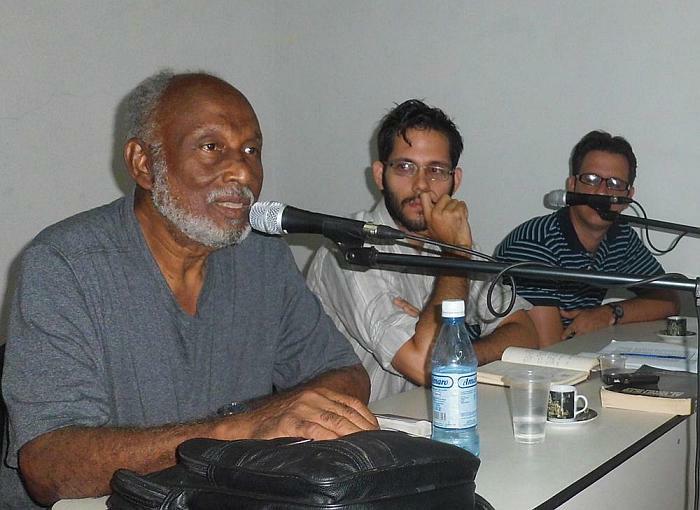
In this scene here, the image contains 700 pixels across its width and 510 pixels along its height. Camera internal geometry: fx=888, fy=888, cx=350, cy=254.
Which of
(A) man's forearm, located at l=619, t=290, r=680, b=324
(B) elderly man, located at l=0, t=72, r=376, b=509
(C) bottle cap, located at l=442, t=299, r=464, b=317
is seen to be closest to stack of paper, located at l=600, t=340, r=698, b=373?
(A) man's forearm, located at l=619, t=290, r=680, b=324

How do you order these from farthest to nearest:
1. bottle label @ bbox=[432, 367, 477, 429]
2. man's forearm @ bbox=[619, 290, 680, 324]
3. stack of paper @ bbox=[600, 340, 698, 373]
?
man's forearm @ bbox=[619, 290, 680, 324] → stack of paper @ bbox=[600, 340, 698, 373] → bottle label @ bbox=[432, 367, 477, 429]

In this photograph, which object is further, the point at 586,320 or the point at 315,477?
the point at 586,320

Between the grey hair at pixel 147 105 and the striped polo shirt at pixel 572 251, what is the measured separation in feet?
5.21

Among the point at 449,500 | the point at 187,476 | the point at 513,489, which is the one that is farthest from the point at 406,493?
the point at 513,489

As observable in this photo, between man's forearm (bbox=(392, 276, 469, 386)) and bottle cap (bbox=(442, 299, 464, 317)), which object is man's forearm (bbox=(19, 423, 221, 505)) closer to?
bottle cap (bbox=(442, 299, 464, 317))

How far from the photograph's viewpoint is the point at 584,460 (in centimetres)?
149

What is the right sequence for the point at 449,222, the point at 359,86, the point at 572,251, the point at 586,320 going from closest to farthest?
the point at 449,222, the point at 586,320, the point at 572,251, the point at 359,86

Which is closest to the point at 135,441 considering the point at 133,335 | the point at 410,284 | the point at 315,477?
the point at 133,335

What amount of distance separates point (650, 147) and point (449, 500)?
2700mm

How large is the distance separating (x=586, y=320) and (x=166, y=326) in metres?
1.67

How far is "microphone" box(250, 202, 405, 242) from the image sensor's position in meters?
1.39

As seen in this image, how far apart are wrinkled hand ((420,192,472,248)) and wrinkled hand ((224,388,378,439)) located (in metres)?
0.99

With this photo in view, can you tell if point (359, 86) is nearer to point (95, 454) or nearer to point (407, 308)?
point (407, 308)

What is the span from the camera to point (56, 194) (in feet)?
10.1
